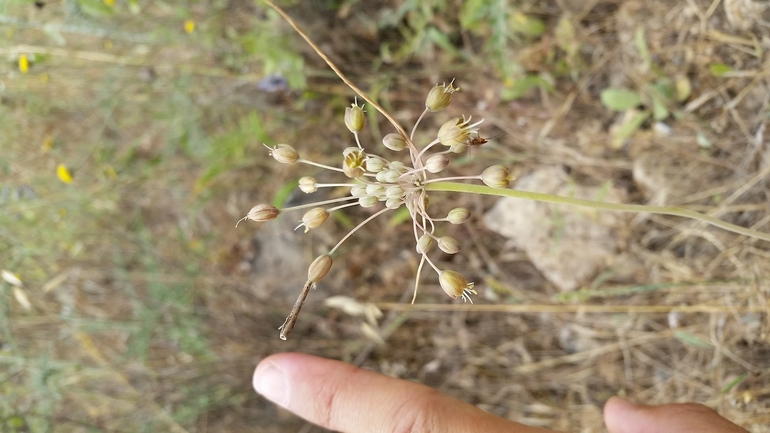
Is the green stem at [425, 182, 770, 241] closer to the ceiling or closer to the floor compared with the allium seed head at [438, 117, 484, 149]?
closer to the floor

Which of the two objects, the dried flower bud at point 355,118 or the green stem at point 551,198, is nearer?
the green stem at point 551,198

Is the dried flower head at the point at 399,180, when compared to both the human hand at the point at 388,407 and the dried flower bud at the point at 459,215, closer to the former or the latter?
the dried flower bud at the point at 459,215

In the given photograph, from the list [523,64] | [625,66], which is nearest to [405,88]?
[523,64]

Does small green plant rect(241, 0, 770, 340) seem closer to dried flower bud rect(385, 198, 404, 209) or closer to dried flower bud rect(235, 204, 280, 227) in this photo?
dried flower bud rect(385, 198, 404, 209)

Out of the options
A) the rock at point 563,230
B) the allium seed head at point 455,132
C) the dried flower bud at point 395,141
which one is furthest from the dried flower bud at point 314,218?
the rock at point 563,230

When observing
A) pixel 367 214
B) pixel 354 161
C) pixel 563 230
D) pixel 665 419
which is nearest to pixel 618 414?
pixel 665 419

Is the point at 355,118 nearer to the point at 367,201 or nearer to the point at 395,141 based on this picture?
the point at 395,141

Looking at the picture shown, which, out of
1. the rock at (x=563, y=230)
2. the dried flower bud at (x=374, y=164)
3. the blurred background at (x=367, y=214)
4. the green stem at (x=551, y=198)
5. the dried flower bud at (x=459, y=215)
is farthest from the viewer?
the rock at (x=563, y=230)

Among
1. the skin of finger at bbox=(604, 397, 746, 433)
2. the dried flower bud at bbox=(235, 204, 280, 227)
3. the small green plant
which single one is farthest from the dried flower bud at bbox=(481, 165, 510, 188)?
the skin of finger at bbox=(604, 397, 746, 433)
